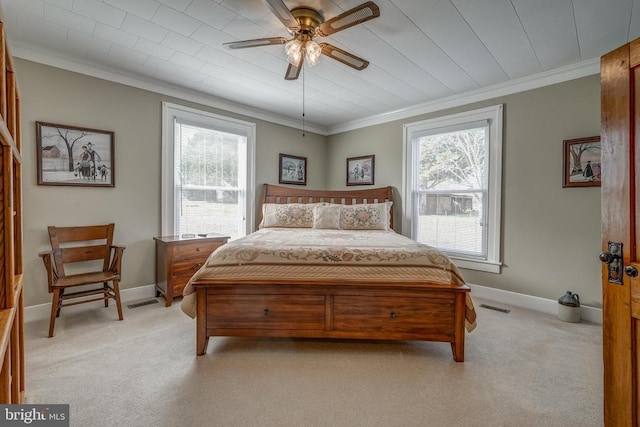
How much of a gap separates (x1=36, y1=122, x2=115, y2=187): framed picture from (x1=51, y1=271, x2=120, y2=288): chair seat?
980 mm

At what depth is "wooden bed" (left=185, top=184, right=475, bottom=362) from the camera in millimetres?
2258

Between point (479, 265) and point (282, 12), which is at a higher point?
point (282, 12)

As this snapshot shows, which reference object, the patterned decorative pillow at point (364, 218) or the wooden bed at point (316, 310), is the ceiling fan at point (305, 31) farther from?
the patterned decorative pillow at point (364, 218)

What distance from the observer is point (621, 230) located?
1.23 m

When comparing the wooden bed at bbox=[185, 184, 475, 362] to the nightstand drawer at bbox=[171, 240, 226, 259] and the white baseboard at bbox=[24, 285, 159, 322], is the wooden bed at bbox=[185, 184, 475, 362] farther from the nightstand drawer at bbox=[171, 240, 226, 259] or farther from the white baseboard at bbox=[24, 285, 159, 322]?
the white baseboard at bbox=[24, 285, 159, 322]

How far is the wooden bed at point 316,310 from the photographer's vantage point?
2258 mm

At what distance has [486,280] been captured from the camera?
376 cm

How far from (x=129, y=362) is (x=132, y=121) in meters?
2.70

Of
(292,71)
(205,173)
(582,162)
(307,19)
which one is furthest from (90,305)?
(582,162)

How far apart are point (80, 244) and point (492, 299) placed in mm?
4943

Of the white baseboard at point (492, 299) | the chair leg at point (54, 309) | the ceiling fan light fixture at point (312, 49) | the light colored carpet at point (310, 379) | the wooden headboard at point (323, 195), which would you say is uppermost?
the ceiling fan light fixture at point (312, 49)

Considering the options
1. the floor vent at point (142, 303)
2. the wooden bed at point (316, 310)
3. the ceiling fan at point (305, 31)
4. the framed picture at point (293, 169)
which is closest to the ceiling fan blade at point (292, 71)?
the ceiling fan at point (305, 31)

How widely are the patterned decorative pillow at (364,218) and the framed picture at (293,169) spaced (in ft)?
4.92

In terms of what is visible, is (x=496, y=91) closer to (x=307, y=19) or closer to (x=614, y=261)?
(x=307, y=19)
